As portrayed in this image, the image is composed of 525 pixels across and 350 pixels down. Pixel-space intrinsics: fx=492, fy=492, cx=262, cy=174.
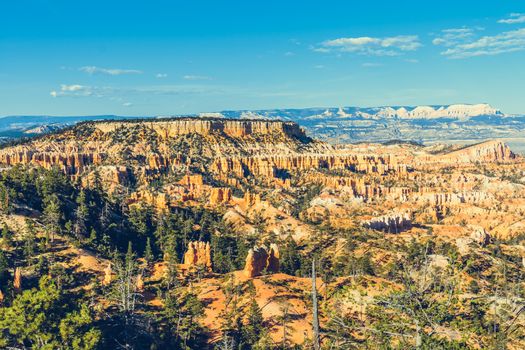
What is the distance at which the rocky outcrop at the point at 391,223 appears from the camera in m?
126

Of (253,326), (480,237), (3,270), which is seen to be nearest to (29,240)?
→ (3,270)

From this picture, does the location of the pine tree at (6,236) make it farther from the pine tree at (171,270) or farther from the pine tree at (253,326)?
the pine tree at (253,326)

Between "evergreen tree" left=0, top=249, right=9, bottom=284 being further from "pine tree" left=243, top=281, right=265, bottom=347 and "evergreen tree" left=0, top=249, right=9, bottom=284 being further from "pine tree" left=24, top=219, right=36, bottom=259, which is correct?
"pine tree" left=243, top=281, right=265, bottom=347

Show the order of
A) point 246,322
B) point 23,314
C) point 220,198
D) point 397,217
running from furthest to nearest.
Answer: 1. point 220,198
2. point 397,217
3. point 246,322
4. point 23,314

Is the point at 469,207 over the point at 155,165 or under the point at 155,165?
under

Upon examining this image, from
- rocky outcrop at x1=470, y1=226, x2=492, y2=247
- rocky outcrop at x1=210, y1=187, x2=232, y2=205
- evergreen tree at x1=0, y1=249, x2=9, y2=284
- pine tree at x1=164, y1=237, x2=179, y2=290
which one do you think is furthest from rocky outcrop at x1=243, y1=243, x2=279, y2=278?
rocky outcrop at x1=210, y1=187, x2=232, y2=205

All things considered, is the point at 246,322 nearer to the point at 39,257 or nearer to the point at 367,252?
the point at 39,257

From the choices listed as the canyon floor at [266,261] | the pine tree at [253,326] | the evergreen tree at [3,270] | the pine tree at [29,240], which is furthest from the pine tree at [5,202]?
the pine tree at [253,326]

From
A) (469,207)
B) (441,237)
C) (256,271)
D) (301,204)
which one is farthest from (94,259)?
(469,207)

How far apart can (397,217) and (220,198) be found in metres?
50.2

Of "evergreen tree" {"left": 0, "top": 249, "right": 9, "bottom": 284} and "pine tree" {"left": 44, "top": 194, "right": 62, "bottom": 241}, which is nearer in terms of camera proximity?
"evergreen tree" {"left": 0, "top": 249, "right": 9, "bottom": 284}

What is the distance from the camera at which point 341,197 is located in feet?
559

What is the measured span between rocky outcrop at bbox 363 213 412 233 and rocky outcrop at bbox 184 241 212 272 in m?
50.9

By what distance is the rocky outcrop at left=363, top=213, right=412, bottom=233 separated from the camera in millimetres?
126375
